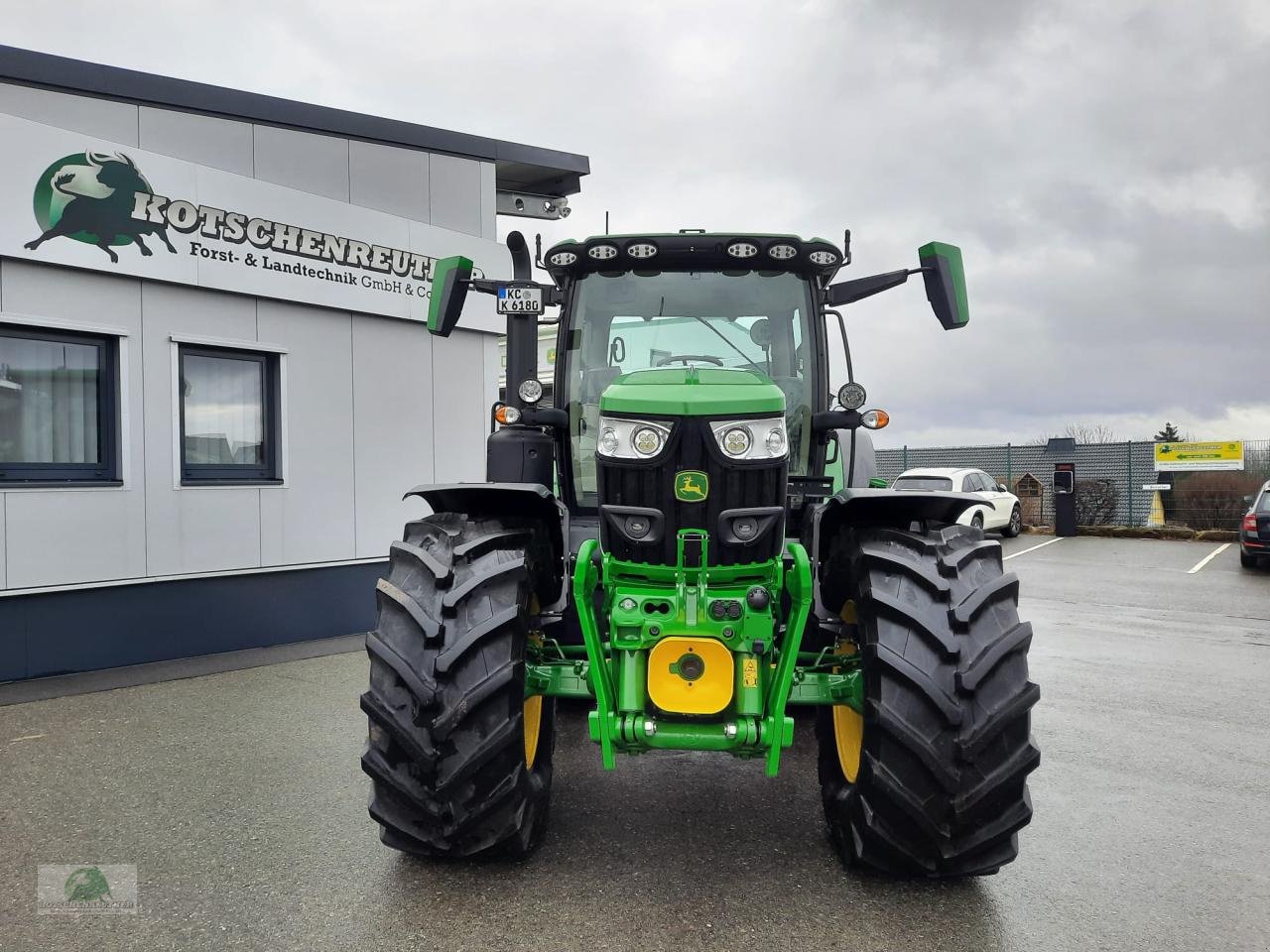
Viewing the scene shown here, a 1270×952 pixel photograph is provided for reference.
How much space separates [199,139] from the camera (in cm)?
721

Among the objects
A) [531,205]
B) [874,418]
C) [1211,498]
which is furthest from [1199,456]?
[874,418]

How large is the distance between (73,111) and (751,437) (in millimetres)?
6168

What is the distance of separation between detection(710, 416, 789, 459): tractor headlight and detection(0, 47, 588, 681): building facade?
539 centimetres

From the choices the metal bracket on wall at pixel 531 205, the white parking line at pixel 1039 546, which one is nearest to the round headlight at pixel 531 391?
the metal bracket on wall at pixel 531 205

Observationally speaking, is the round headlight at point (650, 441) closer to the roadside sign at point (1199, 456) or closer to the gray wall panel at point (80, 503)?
the gray wall panel at point (80, 503)

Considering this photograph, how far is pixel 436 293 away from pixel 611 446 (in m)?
1.43

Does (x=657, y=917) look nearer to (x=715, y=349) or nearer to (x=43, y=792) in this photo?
(x=715, y=349)

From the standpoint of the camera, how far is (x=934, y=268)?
3631 millimetres

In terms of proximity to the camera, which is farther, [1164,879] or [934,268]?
[934,268]

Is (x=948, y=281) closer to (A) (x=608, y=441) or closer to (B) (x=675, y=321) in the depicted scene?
(B) (x=675, y=321)

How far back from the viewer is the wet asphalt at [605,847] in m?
2.74

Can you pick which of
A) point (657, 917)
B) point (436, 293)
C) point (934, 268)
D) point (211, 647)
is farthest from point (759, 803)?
point (211, 647)

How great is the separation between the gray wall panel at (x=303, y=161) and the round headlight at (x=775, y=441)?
20.6ft

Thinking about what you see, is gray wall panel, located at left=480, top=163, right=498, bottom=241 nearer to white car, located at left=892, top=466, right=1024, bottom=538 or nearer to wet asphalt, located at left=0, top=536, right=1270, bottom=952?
wet asphalt, located at left=0, top=536, right=1270, bottom=952
